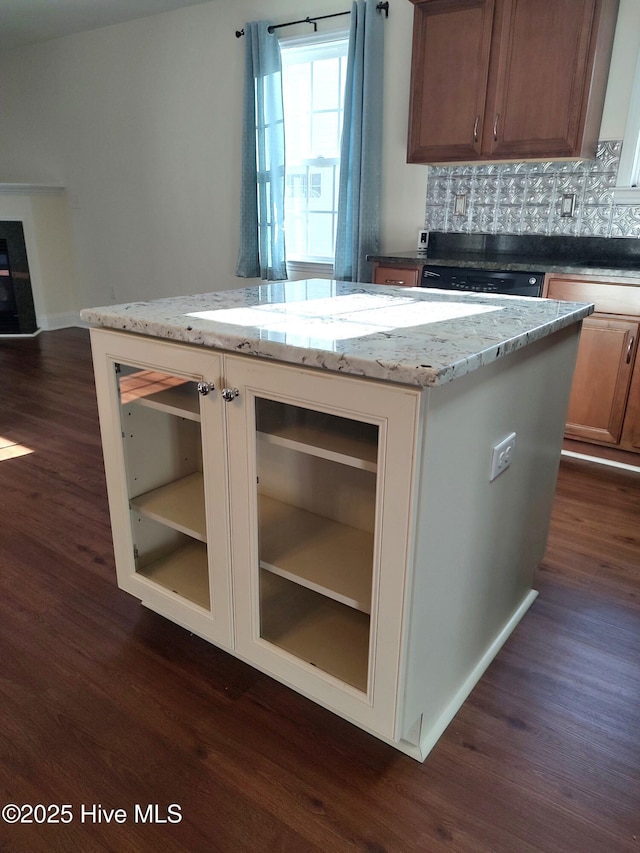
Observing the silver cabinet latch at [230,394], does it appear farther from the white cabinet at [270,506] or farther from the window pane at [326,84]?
the window pane at [326,84]

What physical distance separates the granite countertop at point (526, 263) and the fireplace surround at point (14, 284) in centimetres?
375

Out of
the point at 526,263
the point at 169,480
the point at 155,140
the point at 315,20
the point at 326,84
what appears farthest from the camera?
the point at 155,140

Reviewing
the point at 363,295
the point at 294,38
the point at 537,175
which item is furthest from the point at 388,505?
the point at 294,38

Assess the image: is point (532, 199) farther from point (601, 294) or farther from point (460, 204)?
point (601, 294)

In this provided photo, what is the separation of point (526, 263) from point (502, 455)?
1.92 metres

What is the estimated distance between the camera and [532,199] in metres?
3.42

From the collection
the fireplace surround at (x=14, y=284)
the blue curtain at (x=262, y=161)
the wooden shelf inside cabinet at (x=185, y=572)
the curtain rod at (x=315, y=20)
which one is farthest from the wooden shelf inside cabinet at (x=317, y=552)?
the fireplace surround at (x=14, y=284)

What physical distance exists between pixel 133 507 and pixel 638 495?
86.5 inches

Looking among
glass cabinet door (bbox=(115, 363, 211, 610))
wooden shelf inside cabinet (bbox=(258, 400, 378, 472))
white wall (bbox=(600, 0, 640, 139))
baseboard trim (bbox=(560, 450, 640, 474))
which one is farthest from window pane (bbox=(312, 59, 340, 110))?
wooden shelf inside cabinet (bbox=(258, 400, 378, 472))

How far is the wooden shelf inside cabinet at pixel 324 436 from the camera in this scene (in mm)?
1171

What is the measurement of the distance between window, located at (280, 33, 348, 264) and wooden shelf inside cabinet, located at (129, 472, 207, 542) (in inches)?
117

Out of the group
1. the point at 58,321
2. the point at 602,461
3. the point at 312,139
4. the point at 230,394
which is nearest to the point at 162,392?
the point at 230,394

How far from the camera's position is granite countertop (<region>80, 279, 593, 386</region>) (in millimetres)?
1071

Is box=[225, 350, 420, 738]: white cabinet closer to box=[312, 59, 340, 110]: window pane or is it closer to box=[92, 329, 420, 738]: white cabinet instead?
box=[92, 329, 420, 738]: white cabinet
